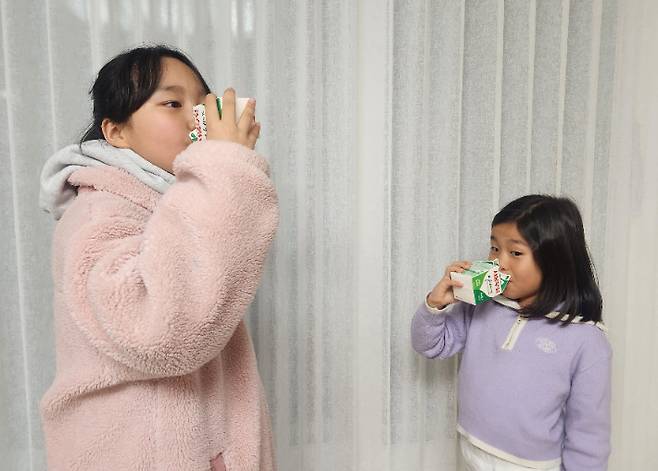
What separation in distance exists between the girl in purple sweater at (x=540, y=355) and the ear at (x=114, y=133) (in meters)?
0.72

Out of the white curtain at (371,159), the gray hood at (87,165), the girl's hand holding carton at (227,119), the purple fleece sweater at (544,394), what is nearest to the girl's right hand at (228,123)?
the girl's hand holding carton at (227,119)

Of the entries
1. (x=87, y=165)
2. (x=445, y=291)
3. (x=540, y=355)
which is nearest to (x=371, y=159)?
(x=445, y=291)

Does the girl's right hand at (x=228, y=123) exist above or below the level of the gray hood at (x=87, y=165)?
above

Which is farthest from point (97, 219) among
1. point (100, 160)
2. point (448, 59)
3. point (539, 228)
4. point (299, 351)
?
point (448, 59)

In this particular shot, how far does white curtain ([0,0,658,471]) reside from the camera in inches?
43.6

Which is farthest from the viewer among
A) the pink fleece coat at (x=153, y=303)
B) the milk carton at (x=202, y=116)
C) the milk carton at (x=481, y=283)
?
the milk carton at (x=481, y=283)

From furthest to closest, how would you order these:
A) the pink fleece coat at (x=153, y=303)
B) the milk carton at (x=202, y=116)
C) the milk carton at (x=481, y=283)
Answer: the milk carton at (x=481, y=283), the milk carton at (x=202, y=116), the pink fleece coat at (x=153, y=303)

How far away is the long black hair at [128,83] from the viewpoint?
0.75 m

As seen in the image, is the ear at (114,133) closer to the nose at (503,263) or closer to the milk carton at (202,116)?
the milk carton at (202,116)

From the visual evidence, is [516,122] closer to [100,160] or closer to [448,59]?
[448,59]

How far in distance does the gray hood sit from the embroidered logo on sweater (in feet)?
2.70

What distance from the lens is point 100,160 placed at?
734mm

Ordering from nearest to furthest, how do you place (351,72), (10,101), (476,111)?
(10,101), (351,72), (476,111)

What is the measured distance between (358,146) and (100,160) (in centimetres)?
69
